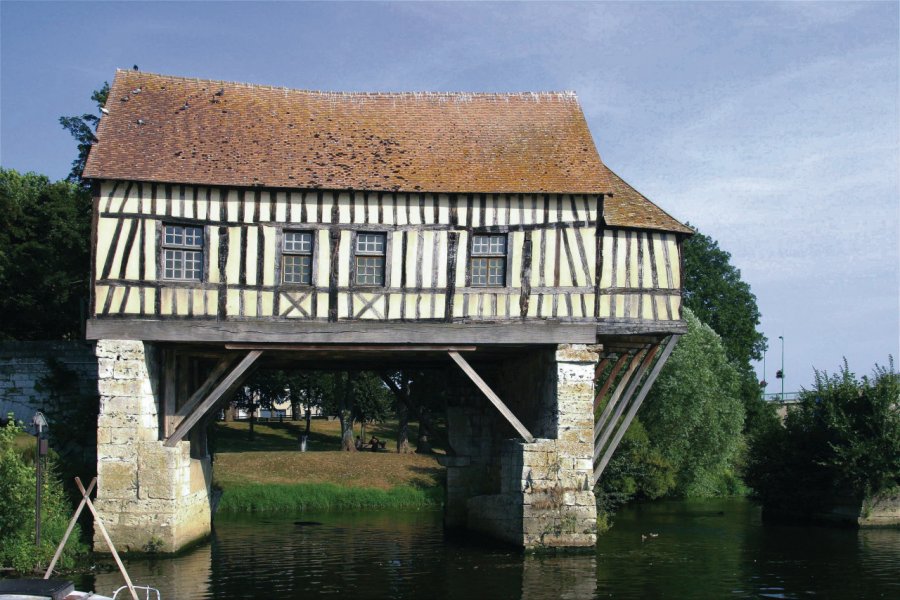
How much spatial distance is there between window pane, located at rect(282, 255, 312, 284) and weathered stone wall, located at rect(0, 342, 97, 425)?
216 inches

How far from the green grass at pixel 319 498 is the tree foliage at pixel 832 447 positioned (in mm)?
10378

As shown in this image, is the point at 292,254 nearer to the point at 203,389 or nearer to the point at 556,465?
the point at 203,389

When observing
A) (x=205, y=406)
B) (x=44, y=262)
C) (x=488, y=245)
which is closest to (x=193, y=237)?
(x=205, y=406)

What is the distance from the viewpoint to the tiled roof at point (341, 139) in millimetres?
17609

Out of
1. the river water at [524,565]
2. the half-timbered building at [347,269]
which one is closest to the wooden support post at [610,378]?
the half-timbered building at [347,269]

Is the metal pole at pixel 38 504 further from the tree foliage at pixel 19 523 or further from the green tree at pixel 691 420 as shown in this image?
the green tree at pixel 691 420

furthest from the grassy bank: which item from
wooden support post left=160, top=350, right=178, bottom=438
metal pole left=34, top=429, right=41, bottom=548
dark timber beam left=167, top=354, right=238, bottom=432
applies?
metal pole left=34, top=429, right=41, bottom=548

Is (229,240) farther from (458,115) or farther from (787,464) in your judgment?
(787,464)

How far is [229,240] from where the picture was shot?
17.4 meters

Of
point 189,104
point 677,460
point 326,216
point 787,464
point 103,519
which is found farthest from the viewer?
point 677,460

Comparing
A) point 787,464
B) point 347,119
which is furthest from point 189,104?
point 787,464

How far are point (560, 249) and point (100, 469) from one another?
895 centimetres

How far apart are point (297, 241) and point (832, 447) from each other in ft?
44.7

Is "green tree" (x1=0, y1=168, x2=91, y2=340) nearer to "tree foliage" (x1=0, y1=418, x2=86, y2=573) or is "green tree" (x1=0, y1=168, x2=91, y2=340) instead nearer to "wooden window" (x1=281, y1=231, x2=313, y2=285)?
"wooden window" (x1=281, y1=231, x2=313, y2=285)
